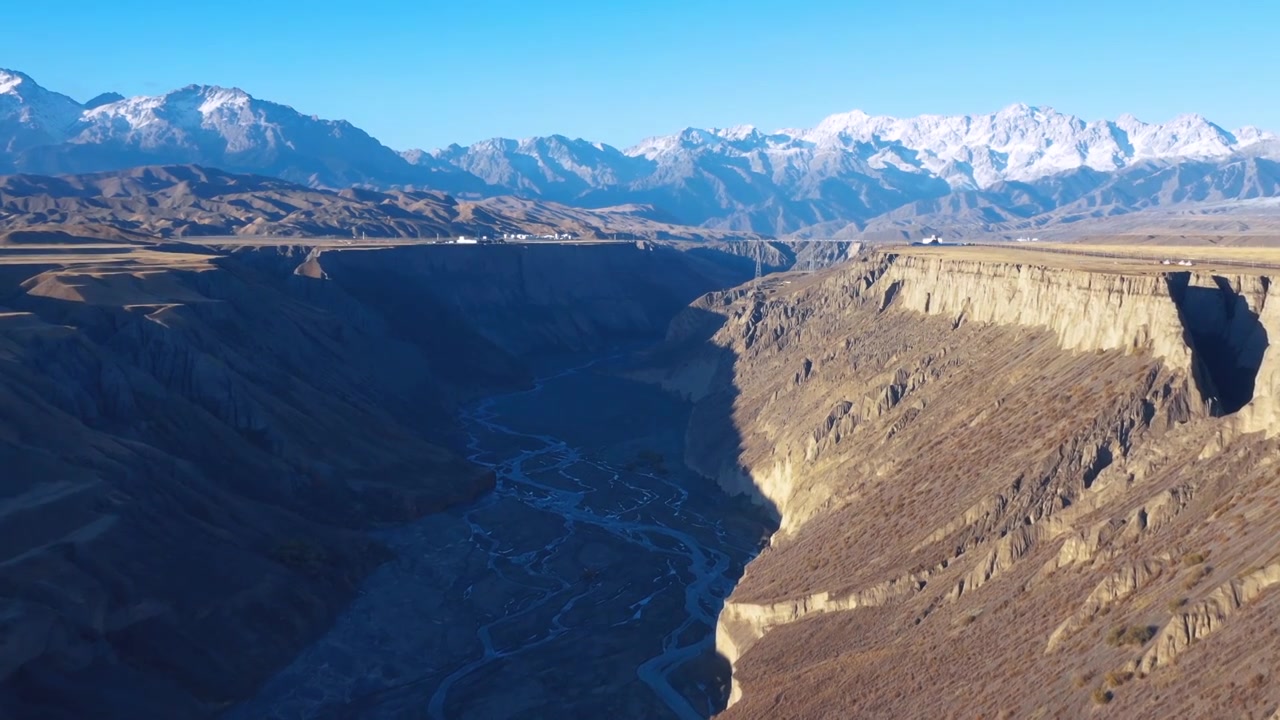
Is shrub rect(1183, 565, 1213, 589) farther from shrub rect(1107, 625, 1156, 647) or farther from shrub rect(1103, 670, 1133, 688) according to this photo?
shrub rect(1103, 670, 1133, 688)

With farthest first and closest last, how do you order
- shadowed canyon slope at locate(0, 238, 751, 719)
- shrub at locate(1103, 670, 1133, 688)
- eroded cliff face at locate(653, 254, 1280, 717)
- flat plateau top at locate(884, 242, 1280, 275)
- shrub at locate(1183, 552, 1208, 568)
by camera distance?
flat plateau top at locate(884, 242, 1280, 275) < shadowed canyon slope at locate(0, 238, 751, 719) < shrub at locate(1183, 552, 1208, 568) < eroded cliff face at locate(653, 254, 1280, 717) < shrub at locate(1103, 670, 1133, 688)

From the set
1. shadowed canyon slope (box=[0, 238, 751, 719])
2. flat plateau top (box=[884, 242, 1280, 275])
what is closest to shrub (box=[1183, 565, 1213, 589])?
flat plateau top (box=[884, 242, 1280, 275])

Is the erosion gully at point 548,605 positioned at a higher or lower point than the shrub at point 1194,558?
lower

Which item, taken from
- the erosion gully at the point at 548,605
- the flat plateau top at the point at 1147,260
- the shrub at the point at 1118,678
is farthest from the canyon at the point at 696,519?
the flat plateau top at the point at 1147,260

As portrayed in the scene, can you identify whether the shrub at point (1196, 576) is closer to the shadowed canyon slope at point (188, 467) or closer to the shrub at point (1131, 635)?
the shrub at point (1131, 635)

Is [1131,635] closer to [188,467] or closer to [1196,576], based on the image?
[1196,576]
